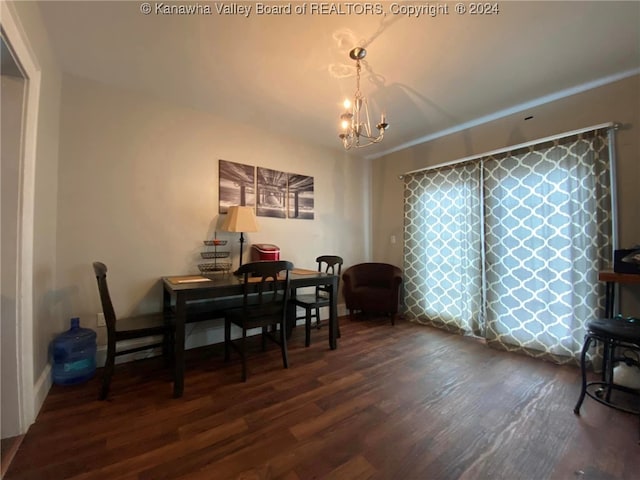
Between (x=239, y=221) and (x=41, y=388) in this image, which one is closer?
(x=41, y=388)

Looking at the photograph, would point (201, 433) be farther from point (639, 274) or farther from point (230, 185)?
point (639, 274)

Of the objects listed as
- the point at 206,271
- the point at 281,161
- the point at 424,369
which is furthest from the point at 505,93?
the point at 206,271

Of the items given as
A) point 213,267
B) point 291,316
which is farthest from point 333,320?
point 213,267

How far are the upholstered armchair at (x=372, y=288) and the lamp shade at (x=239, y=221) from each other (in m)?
1.64

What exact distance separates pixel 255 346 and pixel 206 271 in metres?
0.94

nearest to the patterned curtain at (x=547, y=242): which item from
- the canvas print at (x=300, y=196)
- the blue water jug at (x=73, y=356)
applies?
the canvas print at (x=300, y=196)

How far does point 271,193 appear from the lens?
321 cm

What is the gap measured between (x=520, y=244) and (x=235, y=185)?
10.2 feet

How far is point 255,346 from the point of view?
2.71 m

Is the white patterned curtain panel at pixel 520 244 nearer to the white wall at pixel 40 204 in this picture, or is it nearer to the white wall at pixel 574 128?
the white wall at pixel 574 128

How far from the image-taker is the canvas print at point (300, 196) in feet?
11.1

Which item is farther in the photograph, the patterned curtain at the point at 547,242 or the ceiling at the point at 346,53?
the patterned curtain at the point at 547,242

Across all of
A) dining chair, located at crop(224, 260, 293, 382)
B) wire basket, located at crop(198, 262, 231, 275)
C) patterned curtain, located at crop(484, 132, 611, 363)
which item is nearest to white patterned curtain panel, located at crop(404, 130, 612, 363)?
patterned curtain, located at crop(484, 132, 611, 363)

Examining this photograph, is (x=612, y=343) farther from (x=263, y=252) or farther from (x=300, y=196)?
(x=300, y=196)
